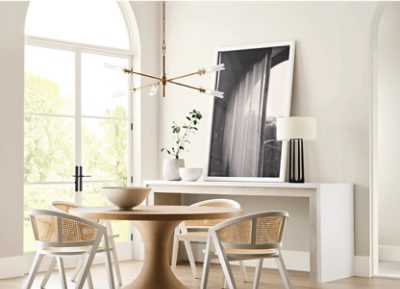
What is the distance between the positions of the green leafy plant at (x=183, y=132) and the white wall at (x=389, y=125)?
209 centimetres

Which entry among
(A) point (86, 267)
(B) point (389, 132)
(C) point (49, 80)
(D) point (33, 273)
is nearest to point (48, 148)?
(C) point (49, 80)

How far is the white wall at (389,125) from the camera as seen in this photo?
8172 millimetres

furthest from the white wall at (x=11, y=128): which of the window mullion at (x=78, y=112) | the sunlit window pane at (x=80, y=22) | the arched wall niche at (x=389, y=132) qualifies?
the arched wall niche at (x=389, y=132)

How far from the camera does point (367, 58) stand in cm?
668

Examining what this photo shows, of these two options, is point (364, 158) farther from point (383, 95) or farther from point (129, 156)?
point (129, 156)

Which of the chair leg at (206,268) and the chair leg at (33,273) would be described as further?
the chair leg at (33,273)

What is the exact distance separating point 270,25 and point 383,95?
176cm

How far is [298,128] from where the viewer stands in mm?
6562

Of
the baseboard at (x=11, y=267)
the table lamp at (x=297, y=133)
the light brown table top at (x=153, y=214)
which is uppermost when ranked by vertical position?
the table lamp at (x=297, y=133)

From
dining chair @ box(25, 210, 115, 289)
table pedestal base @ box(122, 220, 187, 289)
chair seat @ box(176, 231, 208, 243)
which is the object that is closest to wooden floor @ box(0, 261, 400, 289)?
chair seat @ box(176, 231, 208, 243)

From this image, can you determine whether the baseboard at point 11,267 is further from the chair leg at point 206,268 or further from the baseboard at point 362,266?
the baseboard at point 362,266

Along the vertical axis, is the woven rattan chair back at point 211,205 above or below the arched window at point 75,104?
below

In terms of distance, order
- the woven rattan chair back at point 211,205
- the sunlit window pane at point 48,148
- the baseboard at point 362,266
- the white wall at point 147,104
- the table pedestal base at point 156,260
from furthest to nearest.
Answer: the white wall at point 147,104 → the sunlit window pane at point 48,148 → the baseboard at point 362,266 → the woven rattan chair back at point 211,205 → the table pedestal base at point 156,260

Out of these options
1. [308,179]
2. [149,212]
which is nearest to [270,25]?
[308,179]
